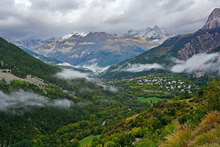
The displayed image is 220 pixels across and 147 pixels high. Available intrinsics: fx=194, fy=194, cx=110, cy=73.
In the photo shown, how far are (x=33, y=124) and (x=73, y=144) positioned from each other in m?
65.4

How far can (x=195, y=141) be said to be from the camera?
9.98 meters

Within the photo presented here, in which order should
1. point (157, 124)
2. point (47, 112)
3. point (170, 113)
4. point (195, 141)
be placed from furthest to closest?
point (47, 112) → point (170, 113) → point (157, 124) → point (195, 141)

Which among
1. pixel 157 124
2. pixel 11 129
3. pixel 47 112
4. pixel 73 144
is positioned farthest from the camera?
pixel 47 112

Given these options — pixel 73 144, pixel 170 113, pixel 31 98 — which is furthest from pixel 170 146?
pixel 31 98

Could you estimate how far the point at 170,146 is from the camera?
1036cm

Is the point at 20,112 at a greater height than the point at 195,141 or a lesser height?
lesser

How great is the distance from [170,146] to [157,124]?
61.3m

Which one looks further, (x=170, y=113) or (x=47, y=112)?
(x=47, y=112)

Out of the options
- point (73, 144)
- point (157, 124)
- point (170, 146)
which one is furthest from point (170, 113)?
point (170, 146)

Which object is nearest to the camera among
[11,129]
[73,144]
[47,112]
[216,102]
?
[216,102]

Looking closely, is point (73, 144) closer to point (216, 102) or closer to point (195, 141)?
point (216, 102)

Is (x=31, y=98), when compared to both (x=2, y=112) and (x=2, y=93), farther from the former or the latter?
(x=2, y=112)

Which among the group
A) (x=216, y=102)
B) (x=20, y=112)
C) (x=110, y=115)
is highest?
(x=216, y=102)

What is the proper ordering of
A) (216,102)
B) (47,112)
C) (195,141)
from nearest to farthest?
(195,141) < (216,102) < (47,112)
